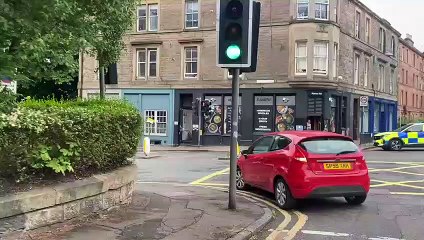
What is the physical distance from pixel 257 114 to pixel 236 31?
82.9 feet

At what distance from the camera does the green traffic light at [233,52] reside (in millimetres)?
8680

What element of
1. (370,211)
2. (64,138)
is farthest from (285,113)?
(64,138)

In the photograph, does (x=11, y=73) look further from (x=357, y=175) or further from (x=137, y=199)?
(x=357, y=175)

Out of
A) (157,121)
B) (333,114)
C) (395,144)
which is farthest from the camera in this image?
(157,121)

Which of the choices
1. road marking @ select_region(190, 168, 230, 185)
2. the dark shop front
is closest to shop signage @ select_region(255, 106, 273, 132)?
the dark shop front

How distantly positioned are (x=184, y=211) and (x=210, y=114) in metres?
26.4

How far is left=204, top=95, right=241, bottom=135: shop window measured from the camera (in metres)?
34.7

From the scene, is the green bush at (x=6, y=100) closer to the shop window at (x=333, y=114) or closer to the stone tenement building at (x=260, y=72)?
the stone tenement building at (x=260, y=72)

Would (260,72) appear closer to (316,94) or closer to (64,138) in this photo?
(316,94)

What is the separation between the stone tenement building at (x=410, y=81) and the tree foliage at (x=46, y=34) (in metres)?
54.6

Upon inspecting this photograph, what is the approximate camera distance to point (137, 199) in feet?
31.3

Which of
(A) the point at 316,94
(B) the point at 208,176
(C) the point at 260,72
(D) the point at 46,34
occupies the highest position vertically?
(C) the point at 260,72

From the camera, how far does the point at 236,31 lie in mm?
8656

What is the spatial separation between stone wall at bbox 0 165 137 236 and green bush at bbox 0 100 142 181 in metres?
0.30
